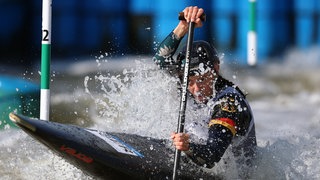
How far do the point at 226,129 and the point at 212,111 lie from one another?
0.18m

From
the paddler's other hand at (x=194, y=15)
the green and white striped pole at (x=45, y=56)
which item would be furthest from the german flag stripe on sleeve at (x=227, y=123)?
the green and white striped pole at (x=45, y=56)

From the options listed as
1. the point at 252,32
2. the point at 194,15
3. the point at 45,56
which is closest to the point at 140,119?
the point at 45,56

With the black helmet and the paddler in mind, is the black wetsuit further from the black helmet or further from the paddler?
the black helmet

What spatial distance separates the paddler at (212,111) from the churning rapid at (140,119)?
0.11 m

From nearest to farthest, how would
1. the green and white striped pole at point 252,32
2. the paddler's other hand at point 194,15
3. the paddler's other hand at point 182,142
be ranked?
the paddler's other hand at point 182,142
the paddler's other hand at point 194,15
the green and white striped pole at point 252,32

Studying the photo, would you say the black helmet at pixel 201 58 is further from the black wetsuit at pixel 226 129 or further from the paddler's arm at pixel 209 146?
the paddler's arm at pixel 209 146

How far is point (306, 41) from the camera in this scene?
26.1 feet

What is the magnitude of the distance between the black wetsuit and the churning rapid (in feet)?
0.40

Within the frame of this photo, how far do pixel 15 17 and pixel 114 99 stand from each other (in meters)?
1.84

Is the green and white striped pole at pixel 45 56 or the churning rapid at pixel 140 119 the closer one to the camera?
the churning rapid at pixel 140 119

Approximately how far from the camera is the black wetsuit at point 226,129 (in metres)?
3.62

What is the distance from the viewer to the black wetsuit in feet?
11.9

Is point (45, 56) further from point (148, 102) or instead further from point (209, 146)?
point (209, 146)

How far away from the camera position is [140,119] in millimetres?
4484
